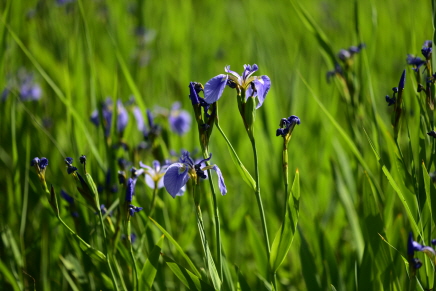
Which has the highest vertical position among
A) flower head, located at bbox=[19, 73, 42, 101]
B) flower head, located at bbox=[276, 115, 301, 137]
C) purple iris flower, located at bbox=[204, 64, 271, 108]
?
flower head, located at bbox=[19, 73, 42, 101]

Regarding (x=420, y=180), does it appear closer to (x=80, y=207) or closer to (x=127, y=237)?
(x=127, y=237)

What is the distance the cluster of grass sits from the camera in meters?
1.17

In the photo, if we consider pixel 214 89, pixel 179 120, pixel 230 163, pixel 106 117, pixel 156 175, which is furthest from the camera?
pixel 230 163

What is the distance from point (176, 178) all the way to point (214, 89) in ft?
0.74

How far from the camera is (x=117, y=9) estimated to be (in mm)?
2617

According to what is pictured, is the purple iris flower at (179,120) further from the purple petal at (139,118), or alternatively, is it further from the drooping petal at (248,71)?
the drooping petal at (248,71)

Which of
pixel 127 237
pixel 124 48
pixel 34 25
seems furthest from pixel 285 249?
pixel 34 25

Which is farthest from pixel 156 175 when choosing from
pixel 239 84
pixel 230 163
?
pixel 230 163

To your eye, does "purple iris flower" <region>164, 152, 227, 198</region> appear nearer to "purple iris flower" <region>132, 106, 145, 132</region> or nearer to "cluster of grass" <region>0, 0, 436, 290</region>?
"cluster of grass" <region>0, 0, 436, 290</region>

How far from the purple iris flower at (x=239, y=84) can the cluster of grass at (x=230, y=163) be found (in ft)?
0.89

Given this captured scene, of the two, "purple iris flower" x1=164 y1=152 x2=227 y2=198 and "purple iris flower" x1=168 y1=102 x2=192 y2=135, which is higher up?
"purple iris flower" x1=168 y1=102 x2=192 y2=135

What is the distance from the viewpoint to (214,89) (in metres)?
0.92

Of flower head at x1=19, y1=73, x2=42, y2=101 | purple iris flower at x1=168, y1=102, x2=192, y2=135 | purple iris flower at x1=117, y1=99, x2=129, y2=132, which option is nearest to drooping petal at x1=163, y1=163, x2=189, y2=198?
purple iris flower at x1=117, y1=99, x2=129, y2=132

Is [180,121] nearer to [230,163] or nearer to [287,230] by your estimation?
[230,163]
